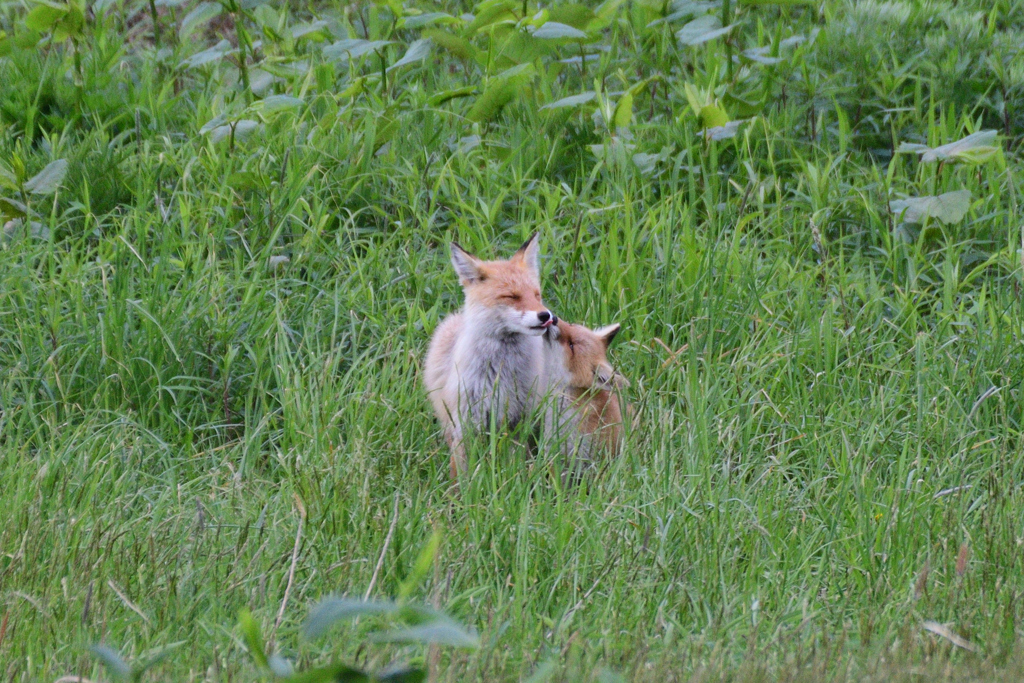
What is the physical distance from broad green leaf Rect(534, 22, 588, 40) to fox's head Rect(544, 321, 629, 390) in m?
2.32

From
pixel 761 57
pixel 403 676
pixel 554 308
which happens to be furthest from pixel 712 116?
pixel 403 676

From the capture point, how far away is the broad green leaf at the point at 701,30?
6.56m

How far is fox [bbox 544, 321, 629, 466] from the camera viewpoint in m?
4.59

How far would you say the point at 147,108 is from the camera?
6.79m

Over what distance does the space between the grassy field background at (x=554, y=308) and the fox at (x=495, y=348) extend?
0.24m

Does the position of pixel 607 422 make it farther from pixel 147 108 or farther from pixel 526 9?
pixel 147 108

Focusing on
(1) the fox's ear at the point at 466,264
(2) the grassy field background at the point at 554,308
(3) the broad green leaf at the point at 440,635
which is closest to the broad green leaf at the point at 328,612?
(3) the broad green leaf at the point at 440,635

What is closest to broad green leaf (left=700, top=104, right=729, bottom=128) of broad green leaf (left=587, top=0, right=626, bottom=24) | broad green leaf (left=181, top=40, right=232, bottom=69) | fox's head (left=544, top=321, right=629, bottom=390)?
broad green leaf (left=587, top=0, right=626, bottom=24)

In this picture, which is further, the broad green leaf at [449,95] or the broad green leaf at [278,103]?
the broad green leaf at [449,95]

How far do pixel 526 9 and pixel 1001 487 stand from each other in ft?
14.0

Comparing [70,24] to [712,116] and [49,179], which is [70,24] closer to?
[49,179]

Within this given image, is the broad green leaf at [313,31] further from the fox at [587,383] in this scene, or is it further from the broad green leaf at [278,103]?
the fox at [587,383]

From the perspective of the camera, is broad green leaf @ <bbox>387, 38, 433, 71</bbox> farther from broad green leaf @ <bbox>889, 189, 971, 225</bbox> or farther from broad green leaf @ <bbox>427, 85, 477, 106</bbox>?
broad green leaf @ <bbox>889, 189, 971, 225</bbox>

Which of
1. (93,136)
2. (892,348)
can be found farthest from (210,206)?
(892,348)
